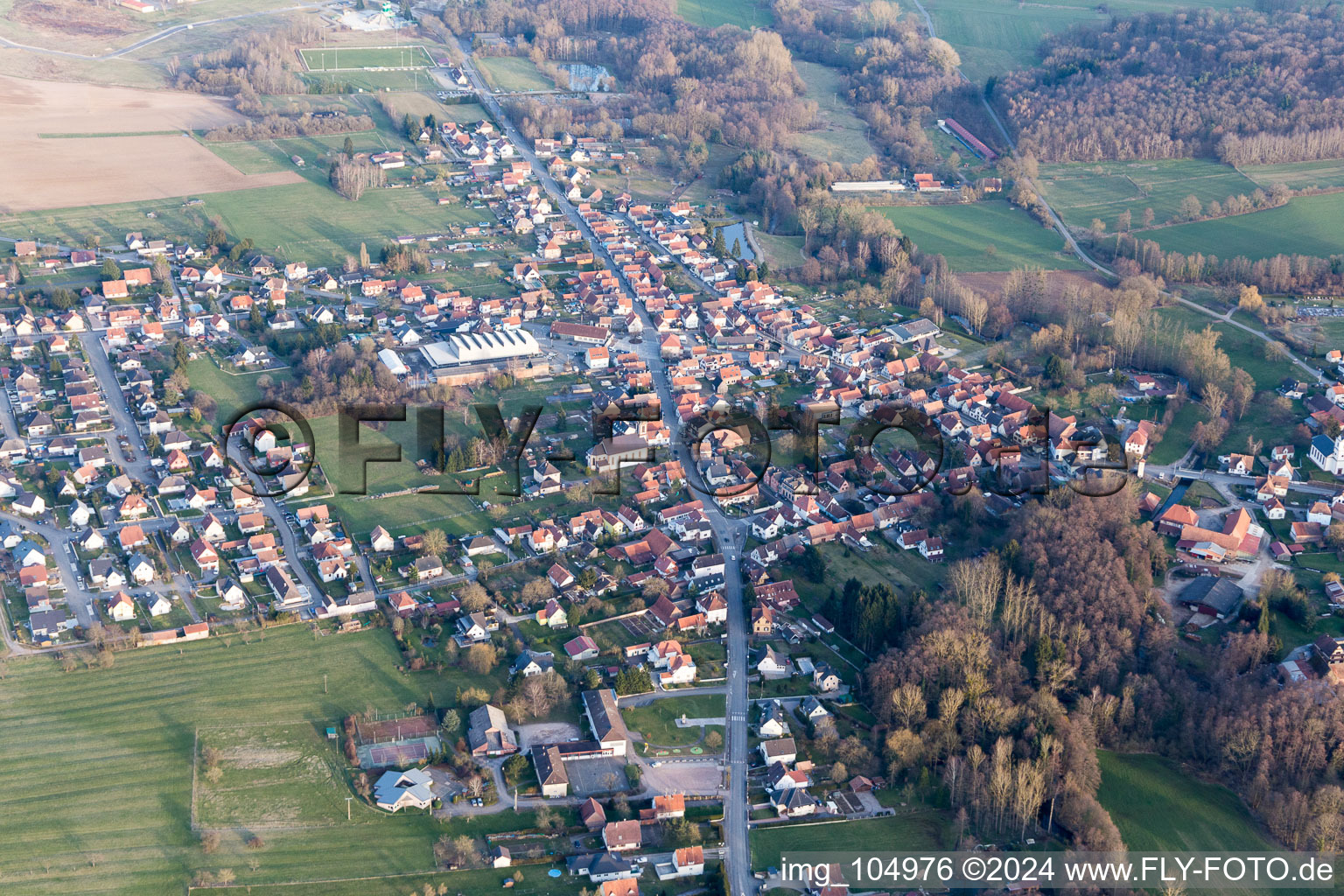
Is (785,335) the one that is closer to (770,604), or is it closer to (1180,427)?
(1180,427)

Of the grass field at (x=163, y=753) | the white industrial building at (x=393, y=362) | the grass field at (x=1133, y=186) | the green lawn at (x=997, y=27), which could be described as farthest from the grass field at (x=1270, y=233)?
the grass field at (x=163, y=753)

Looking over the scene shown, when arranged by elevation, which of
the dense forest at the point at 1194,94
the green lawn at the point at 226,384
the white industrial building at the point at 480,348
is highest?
the dense forest at the point at 1194,94

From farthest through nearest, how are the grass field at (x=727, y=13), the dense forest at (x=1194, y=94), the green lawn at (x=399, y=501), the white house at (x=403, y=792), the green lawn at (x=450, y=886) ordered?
1. the grass field at (x=727, y=13)
2. the dense forest at (x=1194, y=94)
3. the green lawn at (x=399, y=501)
4. the white house at (x=403, y=792)
5. the green lawn at (x=450, y=886)

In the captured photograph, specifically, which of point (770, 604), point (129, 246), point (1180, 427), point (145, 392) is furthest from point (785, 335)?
point (129, 246)

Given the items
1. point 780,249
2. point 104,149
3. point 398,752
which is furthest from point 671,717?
point 104,149

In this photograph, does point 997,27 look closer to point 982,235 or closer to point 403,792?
point 982,235

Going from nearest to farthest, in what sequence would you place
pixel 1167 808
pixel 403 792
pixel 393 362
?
pixel 403 792, pixel 1167 808, pixel 393 362

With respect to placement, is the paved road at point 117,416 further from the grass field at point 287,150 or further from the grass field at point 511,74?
the grass field at point 511,74
